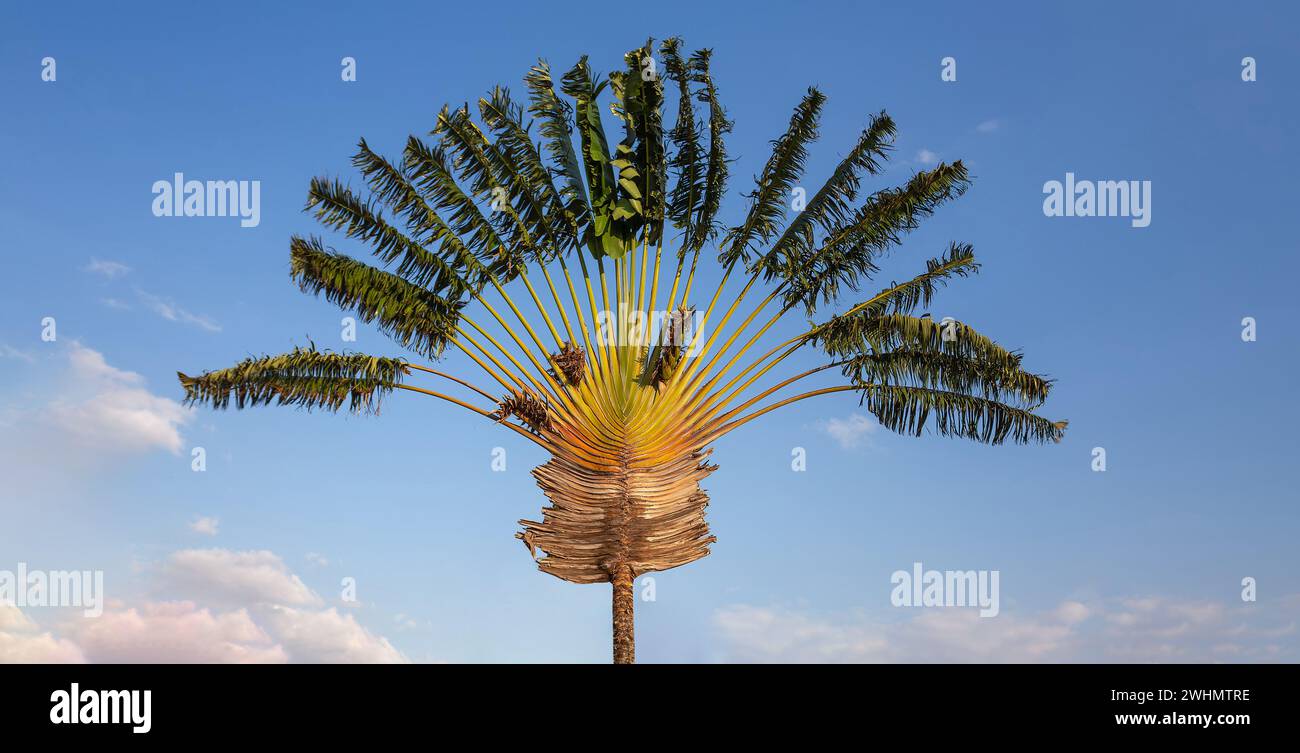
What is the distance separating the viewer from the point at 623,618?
13.5 m

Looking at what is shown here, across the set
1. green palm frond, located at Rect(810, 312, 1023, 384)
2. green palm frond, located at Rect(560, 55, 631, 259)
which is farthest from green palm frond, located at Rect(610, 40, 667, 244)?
green palm frond, located at Rect(810, 312, 1023, 384)

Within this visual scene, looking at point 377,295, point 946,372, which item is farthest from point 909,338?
point 377,295

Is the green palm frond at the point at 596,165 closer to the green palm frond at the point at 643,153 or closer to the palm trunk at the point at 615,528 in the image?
the green palm frond at the point at 643,153

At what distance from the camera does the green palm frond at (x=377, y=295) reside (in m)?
14.3

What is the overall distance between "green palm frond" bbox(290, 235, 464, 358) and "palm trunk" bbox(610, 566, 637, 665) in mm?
4159

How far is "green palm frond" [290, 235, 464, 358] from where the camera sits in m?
14.3

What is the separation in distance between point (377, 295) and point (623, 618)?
5647mm

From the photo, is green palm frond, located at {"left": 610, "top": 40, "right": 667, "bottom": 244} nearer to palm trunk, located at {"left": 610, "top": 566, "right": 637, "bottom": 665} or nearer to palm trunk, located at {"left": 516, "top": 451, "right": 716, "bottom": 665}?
palm trunk, located at {"left": 516, "top": 451, "right": 716, "bottom": 665}

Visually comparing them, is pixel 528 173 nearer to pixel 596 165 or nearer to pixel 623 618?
pixel 596 165

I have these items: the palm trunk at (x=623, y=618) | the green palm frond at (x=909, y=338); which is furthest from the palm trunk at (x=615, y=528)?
the green palm frond at (x=909, y=338)

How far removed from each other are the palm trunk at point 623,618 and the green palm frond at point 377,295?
4.16 metres

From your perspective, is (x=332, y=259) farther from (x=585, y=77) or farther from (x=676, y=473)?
(x=676, y=473)
